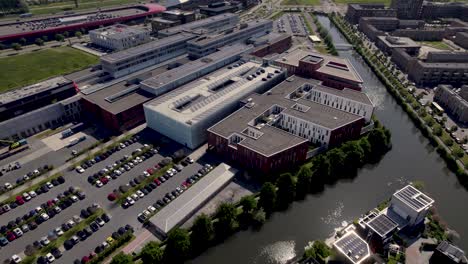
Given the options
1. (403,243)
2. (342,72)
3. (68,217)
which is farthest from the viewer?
(342,72)

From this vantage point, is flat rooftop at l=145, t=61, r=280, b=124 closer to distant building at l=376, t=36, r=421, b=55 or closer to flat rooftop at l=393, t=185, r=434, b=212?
flat rooftop at l=393, t=185, r=434, b=212

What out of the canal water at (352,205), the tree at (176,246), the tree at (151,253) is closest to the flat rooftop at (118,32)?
the tree at (176,246)

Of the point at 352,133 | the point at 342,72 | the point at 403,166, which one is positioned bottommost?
the point at 403,166

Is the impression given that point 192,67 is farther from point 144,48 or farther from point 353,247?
point 353,247

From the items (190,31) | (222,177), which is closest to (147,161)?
(222,177)

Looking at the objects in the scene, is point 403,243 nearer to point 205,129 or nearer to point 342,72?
point 205,129

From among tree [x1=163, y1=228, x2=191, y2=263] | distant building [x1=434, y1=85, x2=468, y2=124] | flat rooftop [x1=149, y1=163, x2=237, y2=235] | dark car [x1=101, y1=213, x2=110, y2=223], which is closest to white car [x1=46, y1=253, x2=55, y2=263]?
dark car [x1=101, y1=213, x2=110, y2=223]

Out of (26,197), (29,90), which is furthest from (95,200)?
(29,90)
